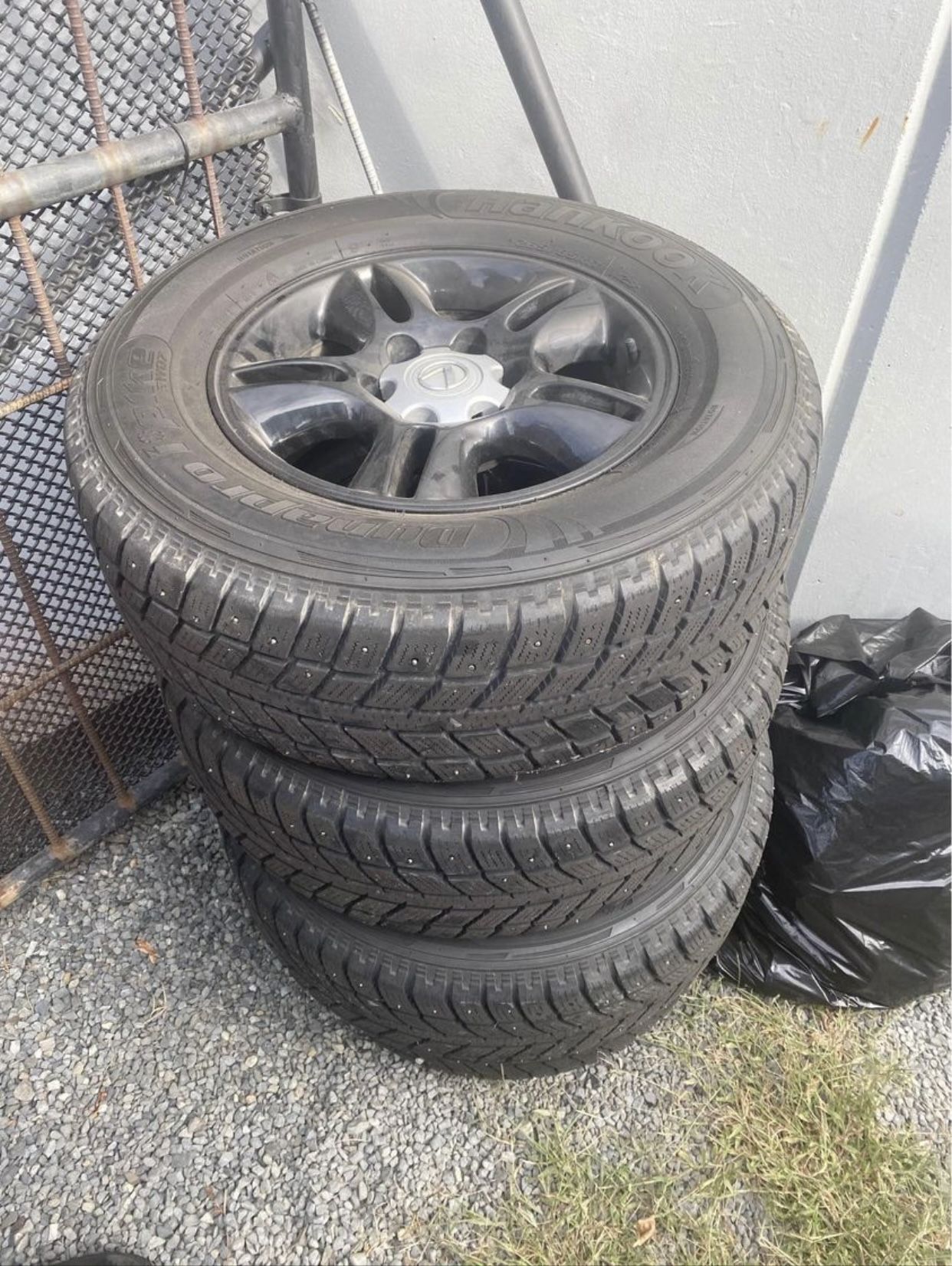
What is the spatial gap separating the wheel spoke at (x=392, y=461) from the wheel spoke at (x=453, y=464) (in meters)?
0.03

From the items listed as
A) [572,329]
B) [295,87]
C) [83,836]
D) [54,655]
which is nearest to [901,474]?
[572,329]

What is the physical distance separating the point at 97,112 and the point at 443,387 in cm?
82

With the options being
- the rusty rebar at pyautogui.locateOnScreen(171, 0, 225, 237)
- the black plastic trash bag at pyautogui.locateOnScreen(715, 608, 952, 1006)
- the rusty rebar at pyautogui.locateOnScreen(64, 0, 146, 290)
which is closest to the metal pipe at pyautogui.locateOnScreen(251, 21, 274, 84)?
the rusty rebar at pyautogui.locateOnScreen(171, 0, 225, 237)

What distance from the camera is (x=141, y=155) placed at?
1.76 meters

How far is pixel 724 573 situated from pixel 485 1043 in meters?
0.99

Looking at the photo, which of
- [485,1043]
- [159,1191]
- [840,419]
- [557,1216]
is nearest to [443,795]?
[485,1043]

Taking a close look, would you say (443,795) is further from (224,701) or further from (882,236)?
(882,236)

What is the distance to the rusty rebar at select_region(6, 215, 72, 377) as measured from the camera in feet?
5.42

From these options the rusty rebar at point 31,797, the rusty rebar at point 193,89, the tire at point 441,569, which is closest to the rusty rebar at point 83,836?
the rusty rebar at point 31,797

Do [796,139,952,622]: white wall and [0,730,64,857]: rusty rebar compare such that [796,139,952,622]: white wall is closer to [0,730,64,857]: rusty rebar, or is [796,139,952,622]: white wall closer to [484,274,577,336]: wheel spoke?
[484,274,577,336]: wheel spoke

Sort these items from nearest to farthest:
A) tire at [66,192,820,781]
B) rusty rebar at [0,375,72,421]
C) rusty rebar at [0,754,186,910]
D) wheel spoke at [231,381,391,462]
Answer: tire at [66,192,820,781], wheel spoke at [231,381,391,462], rusty rebar at [0,375,72,421], rusty rebar at [0,754,186,910]

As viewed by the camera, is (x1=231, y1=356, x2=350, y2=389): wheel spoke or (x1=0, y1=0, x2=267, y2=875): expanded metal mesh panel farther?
(x1=0, y1=0, x2=267, y2=875): expanded metal mesh panel

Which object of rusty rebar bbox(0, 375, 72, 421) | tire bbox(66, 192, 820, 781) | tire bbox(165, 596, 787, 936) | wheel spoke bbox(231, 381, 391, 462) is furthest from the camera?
rusty rebar bbox(0, 375, 72, 421)

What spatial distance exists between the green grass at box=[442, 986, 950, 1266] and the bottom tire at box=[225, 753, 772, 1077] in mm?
193
